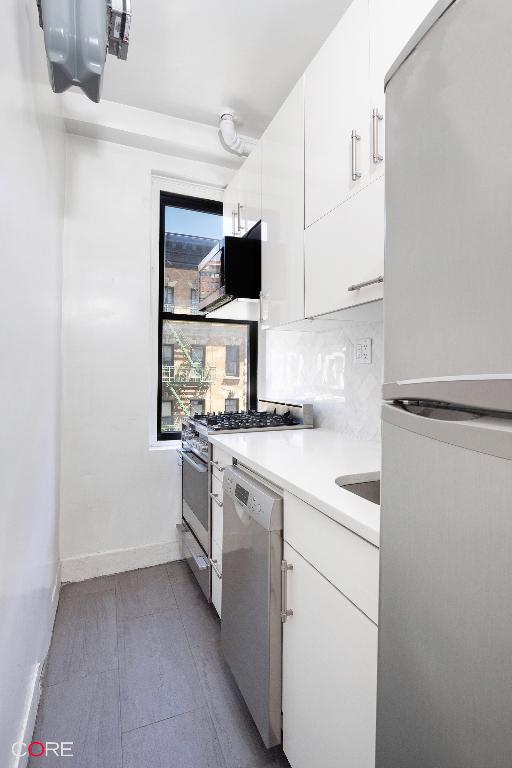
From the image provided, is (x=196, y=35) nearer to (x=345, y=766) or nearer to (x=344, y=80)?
(x=344, y=80)

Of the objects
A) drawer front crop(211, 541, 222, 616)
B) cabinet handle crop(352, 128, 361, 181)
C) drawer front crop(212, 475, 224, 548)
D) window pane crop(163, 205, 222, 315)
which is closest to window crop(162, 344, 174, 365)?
window pane crop(163, 205, 222, 315)

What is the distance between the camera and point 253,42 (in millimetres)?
1856

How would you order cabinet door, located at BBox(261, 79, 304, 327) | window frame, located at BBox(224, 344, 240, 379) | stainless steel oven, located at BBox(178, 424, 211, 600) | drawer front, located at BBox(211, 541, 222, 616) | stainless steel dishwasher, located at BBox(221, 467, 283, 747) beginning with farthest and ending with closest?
window frame, located at BBox(224, 344, 240, 379)
stainless steel oven, located at BBox(178, 424, 211, 600)
drawer front, located at BBox(211, 541, 222, 616)
cabinet door, located at BBox(261, 79, 304, 327)
stainless steel dishwasher, located at BBox(221, 467, 283, 747)

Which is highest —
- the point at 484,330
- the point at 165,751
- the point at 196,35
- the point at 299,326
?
the point at 196,35

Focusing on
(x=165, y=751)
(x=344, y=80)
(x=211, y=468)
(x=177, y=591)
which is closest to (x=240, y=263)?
(x=344, y=80)

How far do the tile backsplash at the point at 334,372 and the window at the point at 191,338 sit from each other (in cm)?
37

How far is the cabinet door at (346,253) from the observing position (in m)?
1.19

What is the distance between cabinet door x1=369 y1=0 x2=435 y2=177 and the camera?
105 cm

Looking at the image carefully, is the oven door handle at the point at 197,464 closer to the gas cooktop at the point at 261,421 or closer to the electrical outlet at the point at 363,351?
the gas cooktop at the point at 261,421

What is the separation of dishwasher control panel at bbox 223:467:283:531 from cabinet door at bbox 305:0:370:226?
3.43 feet

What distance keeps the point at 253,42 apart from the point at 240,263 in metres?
1.02

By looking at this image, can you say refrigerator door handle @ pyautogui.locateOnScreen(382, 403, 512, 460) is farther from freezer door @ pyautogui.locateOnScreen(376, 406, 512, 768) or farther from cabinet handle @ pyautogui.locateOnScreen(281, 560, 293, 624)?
cabinet handle @ pyautogui.locateOnScreen(281, 560, 293, 624)

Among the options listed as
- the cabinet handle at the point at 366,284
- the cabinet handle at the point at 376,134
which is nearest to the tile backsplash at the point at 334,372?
the cabinet handle at the point at 366,284

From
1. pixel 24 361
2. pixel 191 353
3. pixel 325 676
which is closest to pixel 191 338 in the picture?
pixel 191 353
